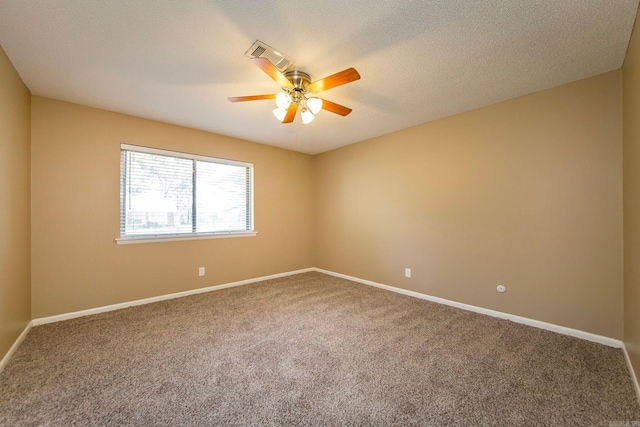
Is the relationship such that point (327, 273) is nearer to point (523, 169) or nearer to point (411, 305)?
point (411, 305)

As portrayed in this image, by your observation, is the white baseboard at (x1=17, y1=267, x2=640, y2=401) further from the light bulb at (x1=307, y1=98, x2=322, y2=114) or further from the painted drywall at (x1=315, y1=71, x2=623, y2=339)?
the light bulb at (x1=307, y1=98, x2=322, y2=114)

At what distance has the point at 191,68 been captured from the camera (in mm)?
2199

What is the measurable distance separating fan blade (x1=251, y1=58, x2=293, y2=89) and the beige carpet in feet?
7.17

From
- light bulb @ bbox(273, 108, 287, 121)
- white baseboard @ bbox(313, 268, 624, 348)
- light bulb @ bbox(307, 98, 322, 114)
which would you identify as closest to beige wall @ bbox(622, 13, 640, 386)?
white baseboard @ bbox(313, 268, 624, 348)

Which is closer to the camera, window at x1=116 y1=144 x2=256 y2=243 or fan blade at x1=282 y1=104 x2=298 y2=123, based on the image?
fan blade at x1=282 y1=104 x2=298 y2=123

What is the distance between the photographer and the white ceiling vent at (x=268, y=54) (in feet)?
6.16

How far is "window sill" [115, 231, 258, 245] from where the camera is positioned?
10.4 ft

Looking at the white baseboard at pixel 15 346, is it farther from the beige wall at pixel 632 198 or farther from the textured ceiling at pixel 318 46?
the beige wall at pixel 632 198

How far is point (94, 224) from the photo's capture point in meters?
2.99

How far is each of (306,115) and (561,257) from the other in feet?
9.25

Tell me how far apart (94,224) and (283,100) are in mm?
2737

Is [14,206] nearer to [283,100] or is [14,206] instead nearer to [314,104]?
[283,100]

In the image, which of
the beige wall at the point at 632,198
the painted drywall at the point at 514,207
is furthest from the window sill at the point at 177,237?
the beige wall at the point at 632,198

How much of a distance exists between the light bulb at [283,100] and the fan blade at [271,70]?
8 cm
